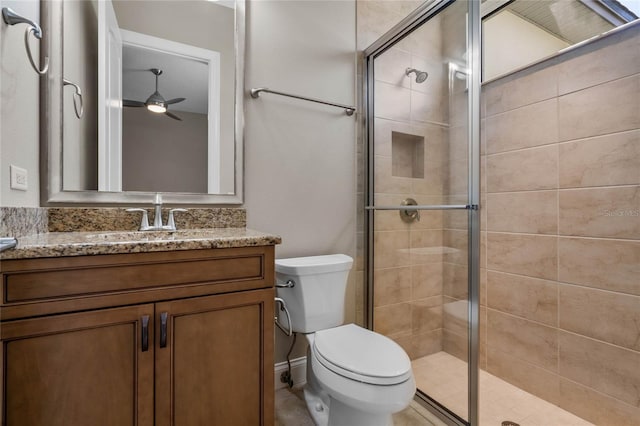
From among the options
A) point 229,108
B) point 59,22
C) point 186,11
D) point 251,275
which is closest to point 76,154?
point 59,22

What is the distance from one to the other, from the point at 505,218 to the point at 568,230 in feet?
1.10

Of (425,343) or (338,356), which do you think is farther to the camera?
(425,343)

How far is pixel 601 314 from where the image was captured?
1461 millimetres

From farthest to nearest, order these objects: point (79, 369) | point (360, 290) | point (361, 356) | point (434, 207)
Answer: point (360, 290), point (434, 207), point (361, 356), point (79, 369)

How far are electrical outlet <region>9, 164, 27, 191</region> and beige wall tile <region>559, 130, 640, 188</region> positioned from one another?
2364 mm

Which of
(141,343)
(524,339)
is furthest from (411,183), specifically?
(141,343)

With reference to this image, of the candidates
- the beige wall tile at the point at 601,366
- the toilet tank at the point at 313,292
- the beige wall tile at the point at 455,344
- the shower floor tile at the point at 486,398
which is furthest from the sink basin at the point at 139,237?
the beige wall tile at the point at 601,366

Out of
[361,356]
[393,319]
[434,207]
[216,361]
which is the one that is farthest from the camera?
[393,319]

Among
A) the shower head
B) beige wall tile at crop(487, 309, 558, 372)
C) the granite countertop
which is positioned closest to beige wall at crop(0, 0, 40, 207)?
the granite countertop

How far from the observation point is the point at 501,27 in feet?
6.22

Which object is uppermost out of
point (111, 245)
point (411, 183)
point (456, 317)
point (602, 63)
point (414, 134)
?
point (602, 63)

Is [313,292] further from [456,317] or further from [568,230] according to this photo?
[568,230]

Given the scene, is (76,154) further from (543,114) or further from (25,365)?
(543,114)

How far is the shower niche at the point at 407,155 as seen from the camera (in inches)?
68.0
